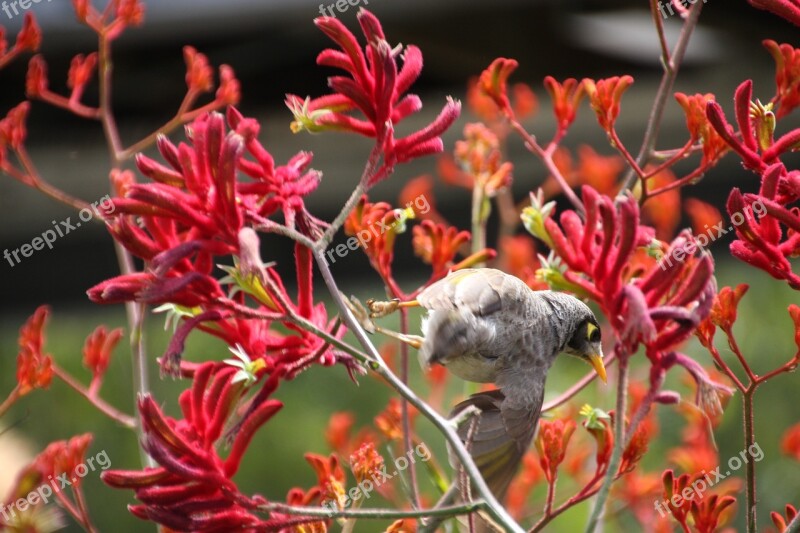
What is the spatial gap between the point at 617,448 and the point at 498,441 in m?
0.19

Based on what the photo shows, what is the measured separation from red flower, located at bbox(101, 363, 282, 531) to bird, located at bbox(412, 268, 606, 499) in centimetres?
14

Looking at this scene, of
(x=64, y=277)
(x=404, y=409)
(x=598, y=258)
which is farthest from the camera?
(x=64, y=277)

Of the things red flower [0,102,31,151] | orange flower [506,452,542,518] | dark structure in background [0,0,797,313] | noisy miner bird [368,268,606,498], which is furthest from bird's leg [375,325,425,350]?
dark structure in background [0,0,797,313]

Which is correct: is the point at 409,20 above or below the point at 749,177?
above

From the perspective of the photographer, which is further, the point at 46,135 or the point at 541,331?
the point at 46,135

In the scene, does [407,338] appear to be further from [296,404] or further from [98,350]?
[296,404]

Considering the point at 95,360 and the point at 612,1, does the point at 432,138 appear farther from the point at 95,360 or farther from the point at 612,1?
the point at 612,1

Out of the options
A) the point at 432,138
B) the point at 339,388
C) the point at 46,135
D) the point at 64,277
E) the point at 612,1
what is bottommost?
the point at 339,388

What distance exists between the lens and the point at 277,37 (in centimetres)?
204

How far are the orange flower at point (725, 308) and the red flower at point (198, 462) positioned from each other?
0.29m

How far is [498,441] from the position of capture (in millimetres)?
717

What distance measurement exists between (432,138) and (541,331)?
0.27 m

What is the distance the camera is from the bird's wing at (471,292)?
0.79 m

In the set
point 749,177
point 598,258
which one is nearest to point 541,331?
point 598,258
